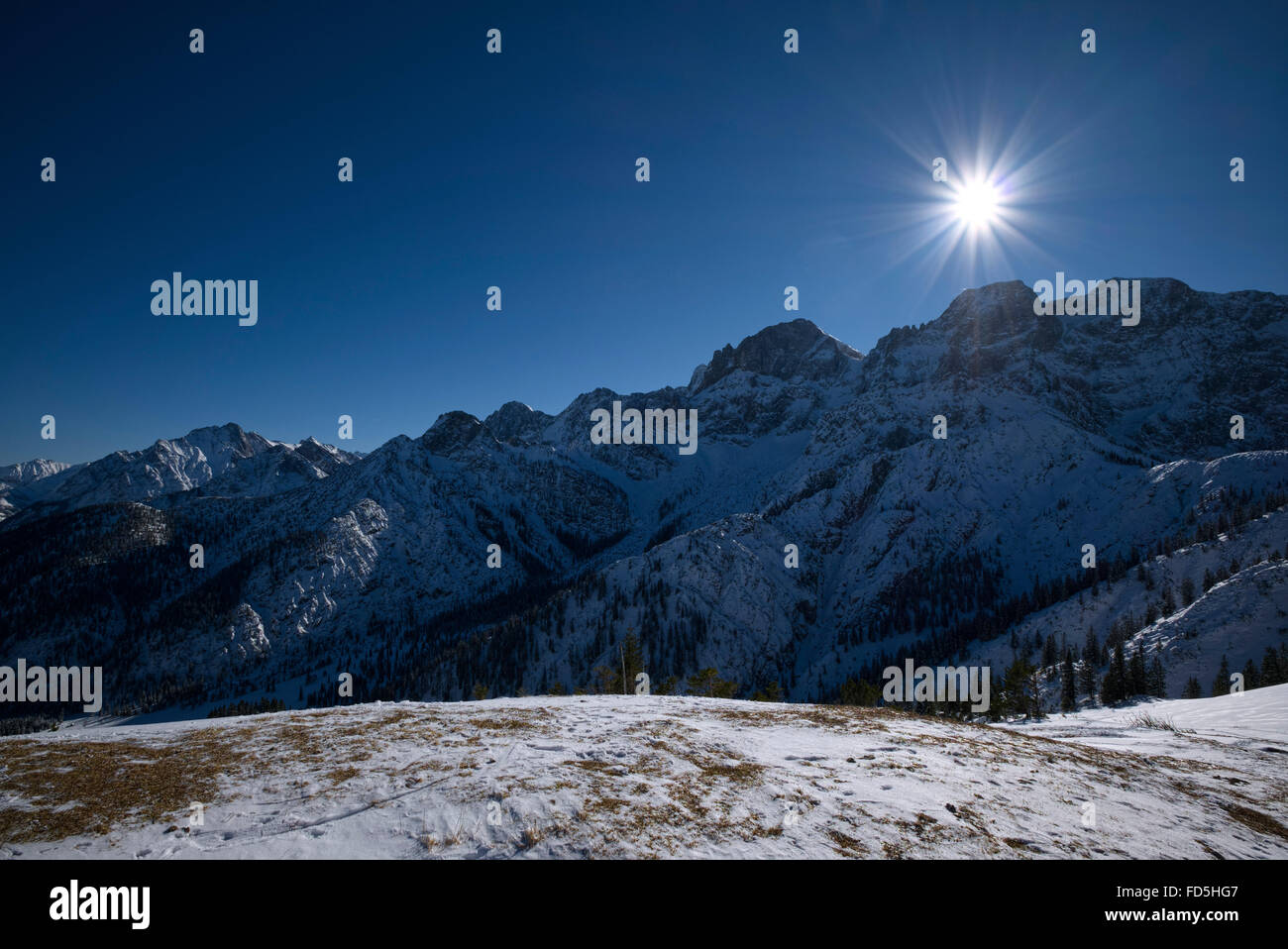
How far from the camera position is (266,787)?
34.5ft

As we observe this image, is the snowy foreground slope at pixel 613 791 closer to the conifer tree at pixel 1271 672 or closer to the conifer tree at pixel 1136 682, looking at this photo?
the conifer tree at pixel 1136 682

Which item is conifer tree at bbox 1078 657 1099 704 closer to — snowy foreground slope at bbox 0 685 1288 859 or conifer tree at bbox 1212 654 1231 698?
conifer tree at bbox 1212 654 1231 698

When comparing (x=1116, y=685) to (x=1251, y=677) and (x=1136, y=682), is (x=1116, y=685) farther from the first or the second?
(x=1251, y=677)

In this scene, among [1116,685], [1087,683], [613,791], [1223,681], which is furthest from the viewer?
[1087,683]

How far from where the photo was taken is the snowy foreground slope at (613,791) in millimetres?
8297

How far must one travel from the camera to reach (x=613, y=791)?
1035 cm

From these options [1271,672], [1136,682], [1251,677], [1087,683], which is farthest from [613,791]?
[1251,677]

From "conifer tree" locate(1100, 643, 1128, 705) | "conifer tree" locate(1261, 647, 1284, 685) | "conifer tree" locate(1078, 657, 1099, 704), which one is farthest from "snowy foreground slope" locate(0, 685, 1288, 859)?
"conifer tree" locate(1078, 657, 1099, 704)

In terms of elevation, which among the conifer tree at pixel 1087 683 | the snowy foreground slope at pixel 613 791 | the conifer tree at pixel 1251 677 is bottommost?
the conifer tree at pixel 1087 683

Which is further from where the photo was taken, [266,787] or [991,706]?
[991,706]

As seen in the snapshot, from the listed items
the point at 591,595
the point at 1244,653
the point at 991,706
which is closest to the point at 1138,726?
the point at 991,706

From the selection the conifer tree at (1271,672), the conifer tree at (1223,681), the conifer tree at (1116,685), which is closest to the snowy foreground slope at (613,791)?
the conifer tree at (1116,685)
